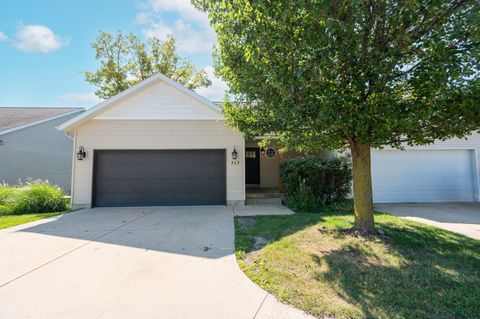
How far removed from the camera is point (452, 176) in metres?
9.55

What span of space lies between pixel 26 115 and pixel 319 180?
65.2ft

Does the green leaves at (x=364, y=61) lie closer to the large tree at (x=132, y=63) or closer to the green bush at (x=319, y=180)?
the green bush at (x=319, y=180)

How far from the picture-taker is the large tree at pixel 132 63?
59.1 ft

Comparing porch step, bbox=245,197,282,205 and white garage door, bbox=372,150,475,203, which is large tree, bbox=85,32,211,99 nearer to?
porch step, bbox=245,197,282,205

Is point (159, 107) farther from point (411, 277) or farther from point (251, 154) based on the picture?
point (411, 277)

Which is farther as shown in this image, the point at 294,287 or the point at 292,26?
the point at 292,26

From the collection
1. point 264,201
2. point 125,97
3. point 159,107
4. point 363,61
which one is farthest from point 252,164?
point 363,61

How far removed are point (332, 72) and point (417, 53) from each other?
1455mm

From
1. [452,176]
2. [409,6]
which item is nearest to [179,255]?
[409,6]

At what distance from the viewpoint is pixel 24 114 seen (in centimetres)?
1572

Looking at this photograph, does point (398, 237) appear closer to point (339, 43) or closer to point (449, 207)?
point (339, 43)

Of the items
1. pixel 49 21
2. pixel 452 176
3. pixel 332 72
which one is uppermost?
pixel 49 21

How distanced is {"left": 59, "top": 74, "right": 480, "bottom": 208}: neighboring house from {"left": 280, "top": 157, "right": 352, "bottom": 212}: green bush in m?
2.06

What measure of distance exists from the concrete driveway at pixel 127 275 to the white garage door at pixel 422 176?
7421 mm
